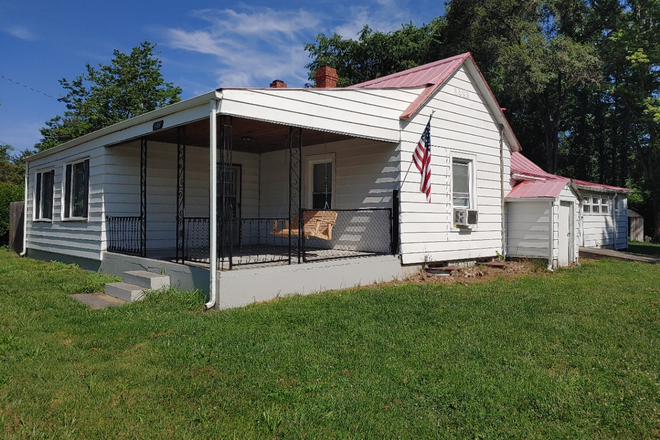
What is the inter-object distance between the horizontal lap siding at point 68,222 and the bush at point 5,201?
3.14 m

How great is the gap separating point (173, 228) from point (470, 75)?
292 inches

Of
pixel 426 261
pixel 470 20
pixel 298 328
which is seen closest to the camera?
pixel 298 328

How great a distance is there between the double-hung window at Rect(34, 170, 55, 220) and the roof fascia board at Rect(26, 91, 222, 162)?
1.94m

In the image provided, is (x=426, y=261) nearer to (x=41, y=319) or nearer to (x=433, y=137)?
(x=433, y=137)

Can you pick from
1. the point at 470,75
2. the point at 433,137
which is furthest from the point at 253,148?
the point at 470,75

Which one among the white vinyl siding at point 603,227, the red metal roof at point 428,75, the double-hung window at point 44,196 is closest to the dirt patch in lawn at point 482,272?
the red metal roof at point 428,75

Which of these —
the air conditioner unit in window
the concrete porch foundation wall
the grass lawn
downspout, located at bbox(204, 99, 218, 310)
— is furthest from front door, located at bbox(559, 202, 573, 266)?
downspout, located at bbox(204, 99, 218, 310)

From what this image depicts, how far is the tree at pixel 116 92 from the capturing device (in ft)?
89.6

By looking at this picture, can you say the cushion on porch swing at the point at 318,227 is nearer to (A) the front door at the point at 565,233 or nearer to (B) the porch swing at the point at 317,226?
(B) the porch swing at the point at 317,226

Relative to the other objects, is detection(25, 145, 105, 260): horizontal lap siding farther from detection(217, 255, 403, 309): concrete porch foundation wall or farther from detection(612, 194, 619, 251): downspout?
detection(612, 194, 619, 251): downspout

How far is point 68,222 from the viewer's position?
35.4 ft

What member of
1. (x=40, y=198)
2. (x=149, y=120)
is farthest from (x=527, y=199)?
(x=40, y=198)

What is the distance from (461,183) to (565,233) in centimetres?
304

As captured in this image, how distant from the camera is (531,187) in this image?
11.1 meters
